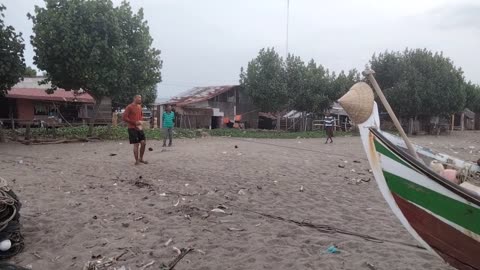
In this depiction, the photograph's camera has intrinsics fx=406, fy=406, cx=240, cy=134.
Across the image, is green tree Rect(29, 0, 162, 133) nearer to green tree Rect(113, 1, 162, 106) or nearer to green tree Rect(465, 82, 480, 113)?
green tree Rect(113, 1, 162, 106)

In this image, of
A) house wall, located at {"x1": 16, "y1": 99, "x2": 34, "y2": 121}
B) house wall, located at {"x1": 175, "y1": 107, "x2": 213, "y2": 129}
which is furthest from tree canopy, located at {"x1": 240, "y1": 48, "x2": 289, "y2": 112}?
house wall, located at {"x1": 16, "y1": 99, "x2": 34, "y2": 121}

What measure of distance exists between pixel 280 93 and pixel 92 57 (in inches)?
731

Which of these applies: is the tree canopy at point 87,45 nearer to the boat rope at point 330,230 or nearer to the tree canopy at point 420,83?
the boat rope at point 330,230

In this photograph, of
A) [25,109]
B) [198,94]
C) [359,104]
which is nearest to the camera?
[359,104]

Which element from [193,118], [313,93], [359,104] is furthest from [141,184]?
[313,93]

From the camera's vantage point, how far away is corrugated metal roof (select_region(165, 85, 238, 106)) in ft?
112

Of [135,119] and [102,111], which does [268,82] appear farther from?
[135,119]

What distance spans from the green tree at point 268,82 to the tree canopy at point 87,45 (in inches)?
615

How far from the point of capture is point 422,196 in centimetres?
336

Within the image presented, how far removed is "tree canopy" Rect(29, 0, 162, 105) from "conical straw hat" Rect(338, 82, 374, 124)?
51.1 ft

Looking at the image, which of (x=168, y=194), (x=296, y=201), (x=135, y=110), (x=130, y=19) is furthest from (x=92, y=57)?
(x=296, y=201)

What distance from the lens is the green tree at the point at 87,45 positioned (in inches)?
683

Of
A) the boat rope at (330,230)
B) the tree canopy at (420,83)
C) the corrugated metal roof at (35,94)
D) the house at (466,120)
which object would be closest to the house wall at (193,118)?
the corrugated metal roof at (35,94)

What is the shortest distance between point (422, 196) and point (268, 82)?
30318mm
